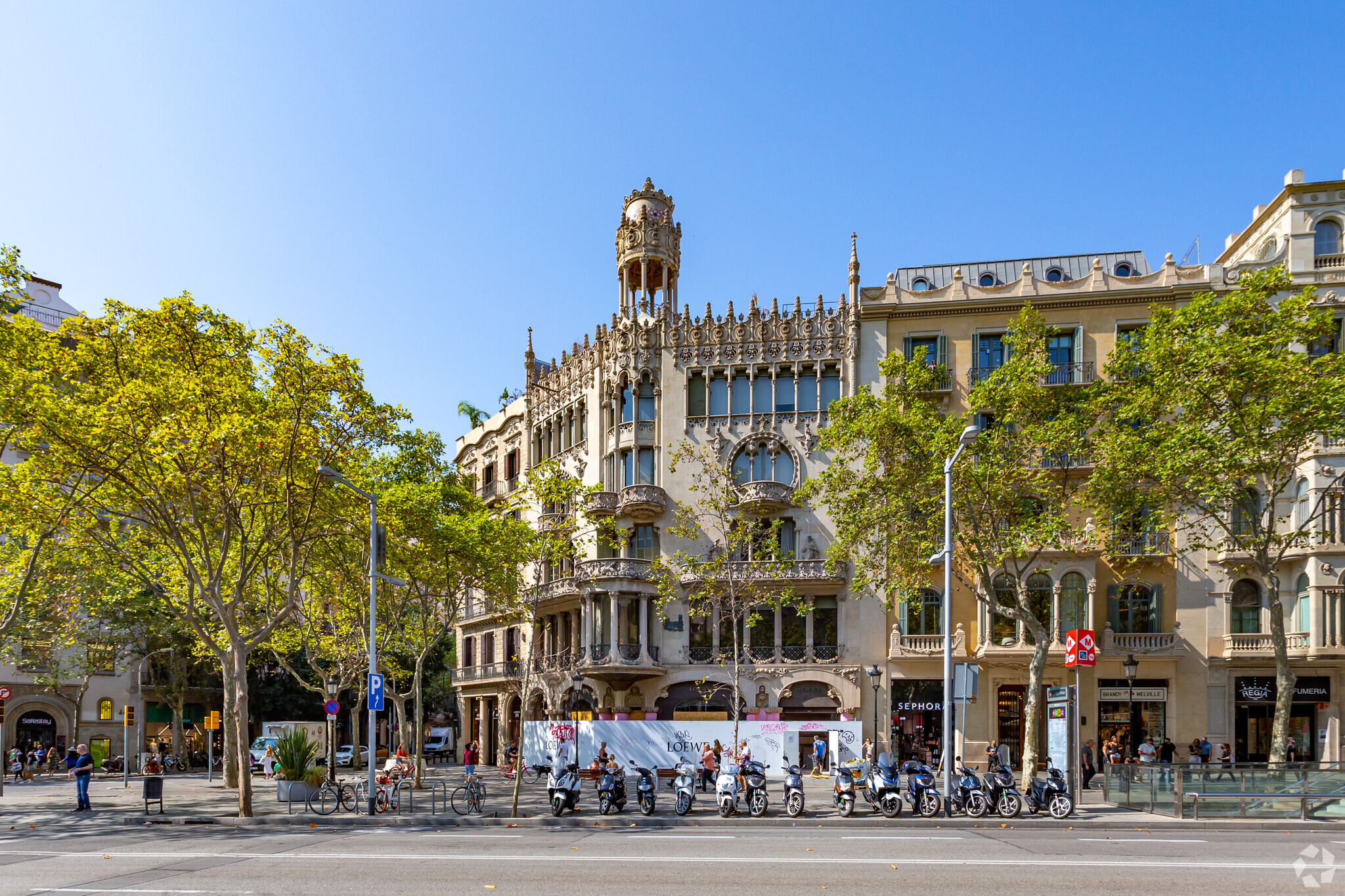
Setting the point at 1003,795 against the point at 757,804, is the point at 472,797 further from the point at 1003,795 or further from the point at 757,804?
the point at 1003,795

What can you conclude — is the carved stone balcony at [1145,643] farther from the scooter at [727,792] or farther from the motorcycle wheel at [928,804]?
the scooter at [727,792]

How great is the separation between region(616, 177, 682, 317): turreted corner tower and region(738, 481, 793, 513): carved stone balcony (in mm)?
9570

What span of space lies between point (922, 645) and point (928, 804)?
1892cm

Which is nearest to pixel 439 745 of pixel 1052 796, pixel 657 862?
pixel 1052 796

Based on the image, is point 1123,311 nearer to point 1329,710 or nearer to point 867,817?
point 1329,710

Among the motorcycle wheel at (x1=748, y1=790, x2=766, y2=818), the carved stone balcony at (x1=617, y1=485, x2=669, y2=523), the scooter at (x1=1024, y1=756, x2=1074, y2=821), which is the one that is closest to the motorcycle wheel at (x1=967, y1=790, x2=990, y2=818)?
the scooter at (x1=1024, y1=756, x2=1074, y2=821)

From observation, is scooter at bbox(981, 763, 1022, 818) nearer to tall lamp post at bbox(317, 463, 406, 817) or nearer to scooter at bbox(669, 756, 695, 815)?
scooter at bbox(669, 756, 695, 815)

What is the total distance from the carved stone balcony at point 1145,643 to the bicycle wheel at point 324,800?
1122 inches

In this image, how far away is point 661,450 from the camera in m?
45.8

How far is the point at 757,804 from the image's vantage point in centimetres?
2402

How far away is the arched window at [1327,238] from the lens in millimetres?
40844

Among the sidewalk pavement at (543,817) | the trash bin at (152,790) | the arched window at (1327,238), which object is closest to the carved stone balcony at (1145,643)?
the sidewalk pavement at (543,817)

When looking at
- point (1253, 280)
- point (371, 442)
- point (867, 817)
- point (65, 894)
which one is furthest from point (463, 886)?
point (1253, 280)

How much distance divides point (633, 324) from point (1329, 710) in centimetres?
3118
